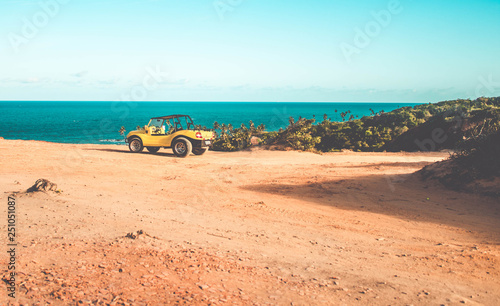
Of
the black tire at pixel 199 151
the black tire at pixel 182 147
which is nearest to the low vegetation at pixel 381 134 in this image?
the black tire at pixel 199 151

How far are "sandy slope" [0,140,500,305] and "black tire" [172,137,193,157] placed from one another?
5.58 m

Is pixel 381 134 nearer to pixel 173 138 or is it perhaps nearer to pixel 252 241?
pixel 173 138

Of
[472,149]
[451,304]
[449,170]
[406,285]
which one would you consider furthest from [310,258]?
[472,149]

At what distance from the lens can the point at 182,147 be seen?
57.3 feet

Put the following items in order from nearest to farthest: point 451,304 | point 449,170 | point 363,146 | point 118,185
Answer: point 451,304, point 118,185, point 449,170, point 363,146

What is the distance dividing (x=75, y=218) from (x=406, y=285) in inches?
235

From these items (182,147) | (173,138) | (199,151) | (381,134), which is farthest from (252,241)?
(381,134)

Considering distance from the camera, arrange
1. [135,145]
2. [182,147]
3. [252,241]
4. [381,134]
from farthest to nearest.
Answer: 1. [381,134]
2. [135,145]
3. [182,147]
4. [252,241]

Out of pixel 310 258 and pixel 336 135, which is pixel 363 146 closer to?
pixel 336 135

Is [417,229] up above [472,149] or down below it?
below

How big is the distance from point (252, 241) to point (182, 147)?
12015 millimetres

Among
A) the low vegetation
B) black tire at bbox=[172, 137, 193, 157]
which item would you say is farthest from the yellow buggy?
the low vegetation

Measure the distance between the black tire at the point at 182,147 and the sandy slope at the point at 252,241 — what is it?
5.58m

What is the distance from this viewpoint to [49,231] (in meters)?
6.06
